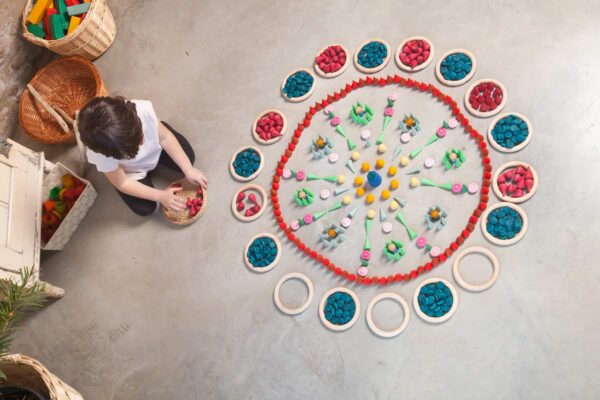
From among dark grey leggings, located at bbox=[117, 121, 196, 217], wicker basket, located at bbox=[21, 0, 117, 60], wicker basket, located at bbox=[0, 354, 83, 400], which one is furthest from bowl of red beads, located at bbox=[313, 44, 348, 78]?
wicker basket, located at bbox=[0, 354, 83, 400]

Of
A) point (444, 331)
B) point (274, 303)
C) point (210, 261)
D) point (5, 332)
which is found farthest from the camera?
point (210, 261)

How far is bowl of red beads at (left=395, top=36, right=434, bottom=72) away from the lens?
1810 mm

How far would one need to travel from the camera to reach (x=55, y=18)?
2.05 m

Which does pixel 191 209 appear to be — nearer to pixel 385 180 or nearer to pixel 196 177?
pixel 196 177

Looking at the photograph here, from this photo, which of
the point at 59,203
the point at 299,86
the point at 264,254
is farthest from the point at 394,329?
the point at 59,203

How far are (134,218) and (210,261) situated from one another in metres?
0.39

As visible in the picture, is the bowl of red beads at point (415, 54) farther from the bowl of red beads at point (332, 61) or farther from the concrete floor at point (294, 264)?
the bowl of red beads at point (332, 61)

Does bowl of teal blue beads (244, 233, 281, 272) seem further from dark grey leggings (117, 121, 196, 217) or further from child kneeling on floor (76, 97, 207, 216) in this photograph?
dark grey leggings (117, 121, 196, 217)

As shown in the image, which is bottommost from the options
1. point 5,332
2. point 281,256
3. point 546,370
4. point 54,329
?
point 54,329

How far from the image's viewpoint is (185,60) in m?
2.12

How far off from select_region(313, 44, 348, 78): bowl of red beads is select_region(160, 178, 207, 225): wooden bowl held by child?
67 cm

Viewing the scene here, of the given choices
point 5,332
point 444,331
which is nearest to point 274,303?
point 444,331

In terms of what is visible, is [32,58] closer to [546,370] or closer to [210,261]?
[210,261]

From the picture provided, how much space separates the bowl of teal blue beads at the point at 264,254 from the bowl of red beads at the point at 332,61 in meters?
0.69
